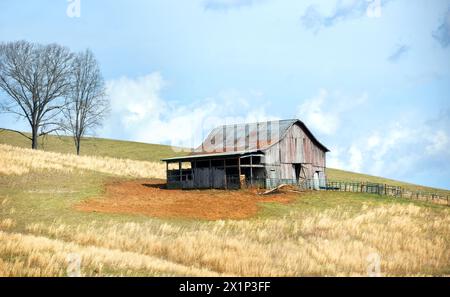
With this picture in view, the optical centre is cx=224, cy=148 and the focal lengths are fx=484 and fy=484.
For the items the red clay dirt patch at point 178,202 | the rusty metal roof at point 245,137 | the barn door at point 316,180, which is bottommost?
the red clay dirt patch at point 178,202

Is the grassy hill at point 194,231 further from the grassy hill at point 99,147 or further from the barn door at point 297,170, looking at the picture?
the grassy hill at point 99,147

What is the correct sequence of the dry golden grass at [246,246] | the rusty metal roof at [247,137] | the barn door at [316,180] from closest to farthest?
1. the dry golden grass at [246,246]
2. the rusty metal roof at [247,137]
3. the barn door at [316,180]

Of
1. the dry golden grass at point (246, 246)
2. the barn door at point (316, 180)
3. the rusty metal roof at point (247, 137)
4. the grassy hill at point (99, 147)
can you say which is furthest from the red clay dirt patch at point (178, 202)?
the grassy hill at point (99, 147)

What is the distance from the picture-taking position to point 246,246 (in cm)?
1909

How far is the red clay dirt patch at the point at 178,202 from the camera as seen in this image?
93.4 feet

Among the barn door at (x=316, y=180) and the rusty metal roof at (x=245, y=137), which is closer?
the rusty metal roof at (x=245, y=137)

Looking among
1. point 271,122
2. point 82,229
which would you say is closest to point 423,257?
point 82,229

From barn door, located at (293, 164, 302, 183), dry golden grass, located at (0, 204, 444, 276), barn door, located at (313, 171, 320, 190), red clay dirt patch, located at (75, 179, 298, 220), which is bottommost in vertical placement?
dry golden grass, located at (0, 204, 444, 276)

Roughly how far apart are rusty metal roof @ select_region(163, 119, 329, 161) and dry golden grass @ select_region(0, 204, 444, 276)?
17.6 meters

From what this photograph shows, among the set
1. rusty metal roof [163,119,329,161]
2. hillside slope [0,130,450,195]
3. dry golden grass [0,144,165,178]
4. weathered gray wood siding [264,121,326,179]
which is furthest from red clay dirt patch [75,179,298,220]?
hillside slope [0,130,450,195]

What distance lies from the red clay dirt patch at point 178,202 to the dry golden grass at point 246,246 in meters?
3.09

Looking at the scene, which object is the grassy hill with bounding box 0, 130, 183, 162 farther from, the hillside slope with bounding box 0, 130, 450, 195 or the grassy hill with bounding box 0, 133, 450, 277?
the grassy hill with bounding box 0, 133, 450, 277

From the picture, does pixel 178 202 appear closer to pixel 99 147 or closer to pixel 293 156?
pixel 293 156

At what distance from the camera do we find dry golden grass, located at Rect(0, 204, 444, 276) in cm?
1425
